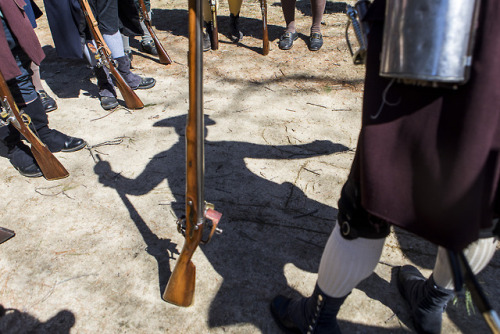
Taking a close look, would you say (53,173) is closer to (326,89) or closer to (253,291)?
(253,291)

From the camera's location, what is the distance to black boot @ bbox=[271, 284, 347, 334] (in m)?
1.41

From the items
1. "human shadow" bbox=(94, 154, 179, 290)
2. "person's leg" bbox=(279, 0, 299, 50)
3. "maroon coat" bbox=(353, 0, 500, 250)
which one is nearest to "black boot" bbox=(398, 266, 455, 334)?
"maroon coat" bbox=(353, 0, 500, 250)

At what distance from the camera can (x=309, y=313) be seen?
150 centimetres

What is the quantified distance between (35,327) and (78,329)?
202 mm

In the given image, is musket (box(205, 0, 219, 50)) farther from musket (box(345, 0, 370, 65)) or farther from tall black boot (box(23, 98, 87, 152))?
musket (box(345, 0, 370, 65))

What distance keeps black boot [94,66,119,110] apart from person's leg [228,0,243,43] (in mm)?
2201

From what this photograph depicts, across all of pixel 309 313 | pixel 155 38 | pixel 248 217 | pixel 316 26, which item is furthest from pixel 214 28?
pixel 309 313

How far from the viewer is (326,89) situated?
385 cm

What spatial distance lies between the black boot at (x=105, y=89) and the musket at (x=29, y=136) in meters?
1.11

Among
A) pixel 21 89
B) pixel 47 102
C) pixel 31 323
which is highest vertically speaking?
pixel 21 89

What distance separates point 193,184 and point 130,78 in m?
2.81

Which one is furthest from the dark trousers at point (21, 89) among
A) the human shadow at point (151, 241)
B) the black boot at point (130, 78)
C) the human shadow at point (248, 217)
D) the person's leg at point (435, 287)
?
the person's leg at point (435, 287)

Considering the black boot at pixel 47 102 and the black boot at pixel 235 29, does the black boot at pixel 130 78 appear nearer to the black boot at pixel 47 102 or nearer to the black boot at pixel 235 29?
the black boot at pixel 47 102

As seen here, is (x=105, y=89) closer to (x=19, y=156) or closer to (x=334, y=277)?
(x=19, y=156)
